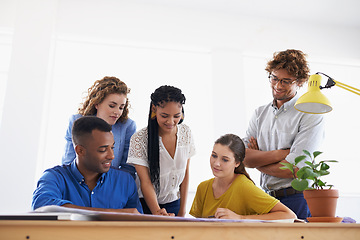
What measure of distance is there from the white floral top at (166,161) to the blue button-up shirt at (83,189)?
0.52 ft

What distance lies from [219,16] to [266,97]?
1156 mm


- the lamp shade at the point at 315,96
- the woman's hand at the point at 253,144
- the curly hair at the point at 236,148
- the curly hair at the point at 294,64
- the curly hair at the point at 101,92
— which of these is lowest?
the curly hair at the point at 236,148

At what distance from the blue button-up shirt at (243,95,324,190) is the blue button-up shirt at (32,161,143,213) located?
807 mm

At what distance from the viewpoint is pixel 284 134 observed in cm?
204

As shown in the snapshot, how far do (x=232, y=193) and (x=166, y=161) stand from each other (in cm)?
39

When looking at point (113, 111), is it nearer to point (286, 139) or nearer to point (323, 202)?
point (286, 139)

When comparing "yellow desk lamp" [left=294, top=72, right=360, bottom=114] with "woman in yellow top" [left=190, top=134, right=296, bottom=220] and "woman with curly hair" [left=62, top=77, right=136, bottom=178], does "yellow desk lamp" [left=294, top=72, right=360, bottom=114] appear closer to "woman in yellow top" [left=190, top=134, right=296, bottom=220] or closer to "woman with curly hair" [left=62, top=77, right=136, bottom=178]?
"woman in yellow top" [left=190, top=134, right=296, bottom=220]

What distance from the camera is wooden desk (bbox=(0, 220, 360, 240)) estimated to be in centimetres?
74

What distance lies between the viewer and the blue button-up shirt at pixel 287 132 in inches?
76.6

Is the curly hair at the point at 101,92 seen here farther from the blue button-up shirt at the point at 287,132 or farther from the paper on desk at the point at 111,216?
the paper on desk at the point at 111,216

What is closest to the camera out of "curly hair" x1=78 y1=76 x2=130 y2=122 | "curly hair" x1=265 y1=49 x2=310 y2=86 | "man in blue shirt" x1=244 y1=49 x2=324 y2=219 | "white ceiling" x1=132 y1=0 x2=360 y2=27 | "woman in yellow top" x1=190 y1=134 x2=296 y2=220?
"woman in yellow top" x1=190 y1=134 x2=296 y2=220

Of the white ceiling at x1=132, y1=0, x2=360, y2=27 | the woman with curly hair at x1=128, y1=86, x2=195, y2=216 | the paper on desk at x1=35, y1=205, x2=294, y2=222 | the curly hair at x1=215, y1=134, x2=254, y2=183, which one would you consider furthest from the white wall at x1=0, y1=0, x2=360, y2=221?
the paper on desk at x1=35, y1=205, x2=294, y2=222

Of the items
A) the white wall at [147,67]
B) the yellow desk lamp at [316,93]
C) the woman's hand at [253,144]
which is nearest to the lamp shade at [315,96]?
the yellow desk lamp at [316,93]

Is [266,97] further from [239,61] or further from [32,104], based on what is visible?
[32,104]
